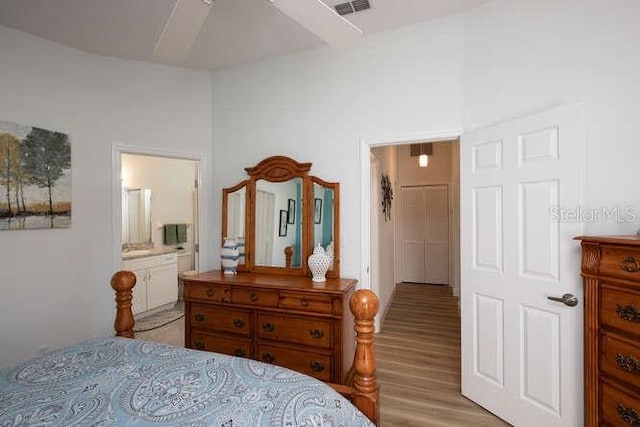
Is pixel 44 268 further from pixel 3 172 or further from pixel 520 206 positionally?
pixel 520 206

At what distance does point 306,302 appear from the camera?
7.64 ft

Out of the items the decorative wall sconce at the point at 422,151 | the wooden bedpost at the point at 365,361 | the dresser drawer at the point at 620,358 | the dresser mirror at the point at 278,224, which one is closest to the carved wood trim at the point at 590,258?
the dresser drawer at the point at 620,358

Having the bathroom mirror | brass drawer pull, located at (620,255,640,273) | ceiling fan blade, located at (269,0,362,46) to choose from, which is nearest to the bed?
brass drawer pull, located at (620,255,640,273)

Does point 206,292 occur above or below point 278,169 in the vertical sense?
below

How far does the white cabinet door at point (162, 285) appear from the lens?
13.7ft

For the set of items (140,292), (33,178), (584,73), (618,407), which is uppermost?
(584,73)

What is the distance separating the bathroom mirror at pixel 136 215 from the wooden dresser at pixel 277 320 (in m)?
2.71

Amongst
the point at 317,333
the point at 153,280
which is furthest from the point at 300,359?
the point at 153,280

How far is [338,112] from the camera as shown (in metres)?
2.80

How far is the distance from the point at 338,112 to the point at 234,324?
2031 mm

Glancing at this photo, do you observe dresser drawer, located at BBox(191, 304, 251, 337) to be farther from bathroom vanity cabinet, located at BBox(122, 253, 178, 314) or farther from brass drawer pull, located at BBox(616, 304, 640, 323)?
brass drawer pull, located at BBox(616, 304, 640, 323)

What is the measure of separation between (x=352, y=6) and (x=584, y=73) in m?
1.52

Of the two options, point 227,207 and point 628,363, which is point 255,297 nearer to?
point 227,207

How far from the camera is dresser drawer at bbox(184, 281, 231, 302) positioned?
2.58 metres
